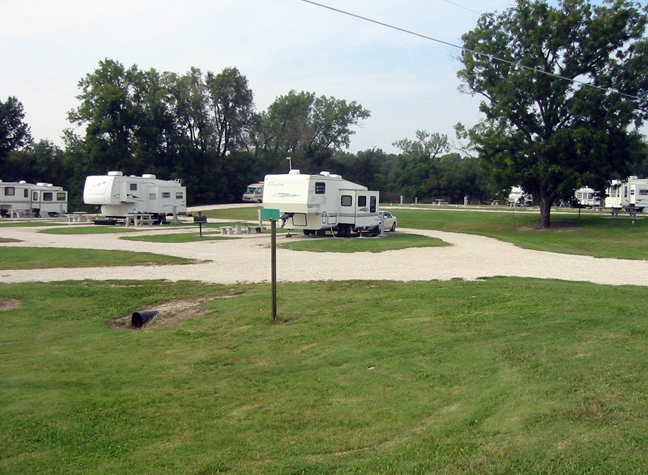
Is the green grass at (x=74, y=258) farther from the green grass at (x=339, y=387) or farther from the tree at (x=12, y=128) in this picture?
the tree at (x=12, y=128)

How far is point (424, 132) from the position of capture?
116 m

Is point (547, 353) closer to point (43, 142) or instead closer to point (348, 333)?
point (348, 333)

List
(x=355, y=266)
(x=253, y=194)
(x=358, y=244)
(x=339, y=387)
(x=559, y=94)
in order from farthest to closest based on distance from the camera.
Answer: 1. (x=253, y=194)
2. (x=559, y=94)
3. (x=358, y=244)
4. (x=355, y=266)
5. (x=339, y=387)

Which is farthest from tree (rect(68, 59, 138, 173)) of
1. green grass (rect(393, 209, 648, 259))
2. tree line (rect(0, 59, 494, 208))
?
green grass (rect(393, 209, 648, 259))

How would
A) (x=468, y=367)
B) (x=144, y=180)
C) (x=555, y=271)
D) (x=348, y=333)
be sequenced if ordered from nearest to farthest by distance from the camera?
(x=468, y=367) < (x=348, y=333) < (x=555, y=271) < (x=144, y=180)

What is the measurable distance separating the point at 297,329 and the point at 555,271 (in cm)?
961

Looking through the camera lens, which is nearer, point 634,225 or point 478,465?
point 478,465

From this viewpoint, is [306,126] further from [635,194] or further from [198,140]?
[635,194]

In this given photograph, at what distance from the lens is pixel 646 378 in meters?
6.59

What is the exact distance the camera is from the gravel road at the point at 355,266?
15398mm

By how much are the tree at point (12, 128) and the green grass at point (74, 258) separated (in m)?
51.2

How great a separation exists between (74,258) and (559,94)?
28.3m

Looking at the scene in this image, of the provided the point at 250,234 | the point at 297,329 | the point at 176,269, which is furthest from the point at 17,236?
the point at 297,329

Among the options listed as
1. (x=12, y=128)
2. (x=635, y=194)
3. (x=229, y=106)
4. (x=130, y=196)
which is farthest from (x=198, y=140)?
(x=635, y=194)
